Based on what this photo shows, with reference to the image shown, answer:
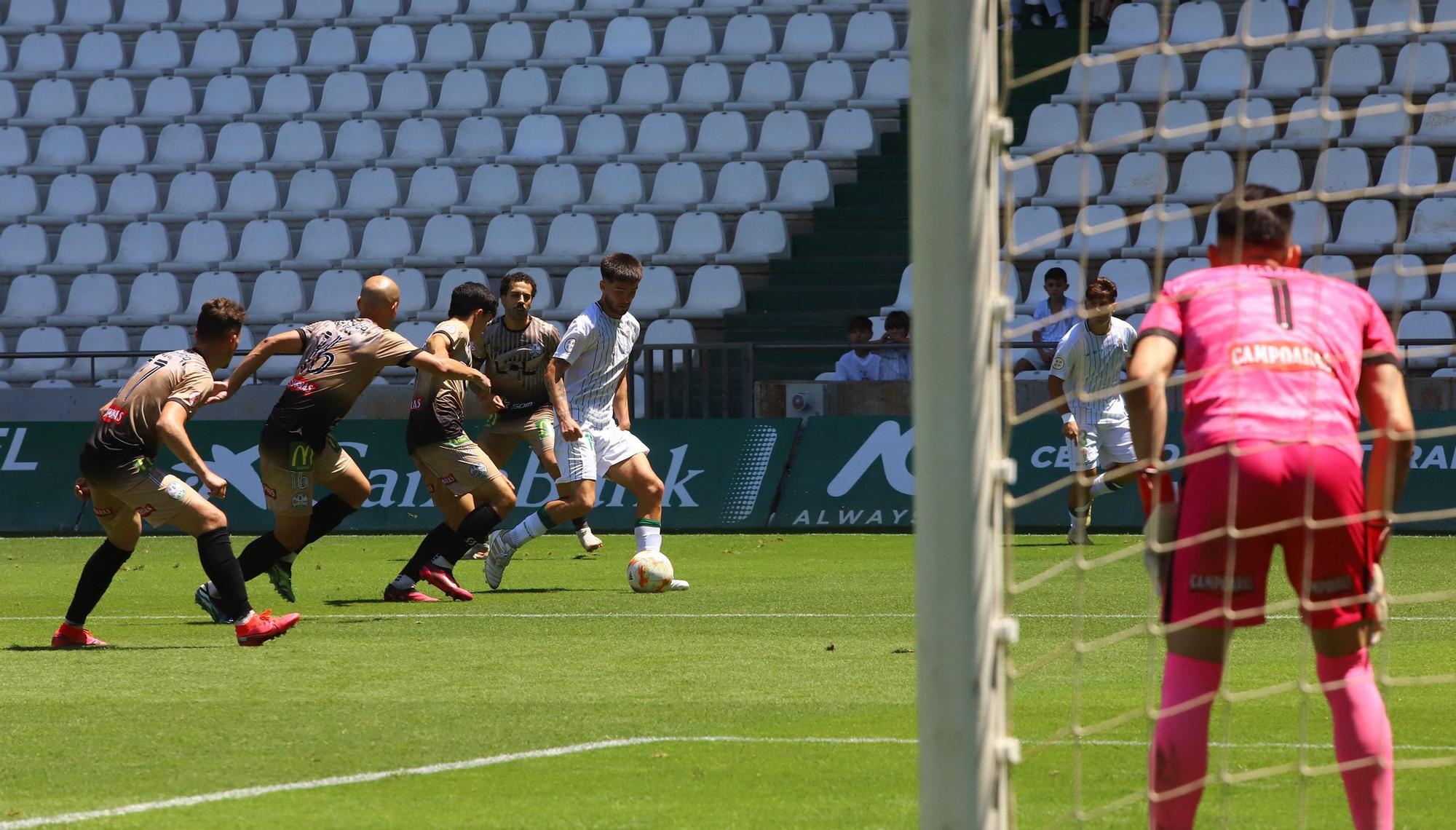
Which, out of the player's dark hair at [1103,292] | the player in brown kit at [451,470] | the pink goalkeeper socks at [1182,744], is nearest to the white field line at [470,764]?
the pink goalkeeper socks at [1182,744]

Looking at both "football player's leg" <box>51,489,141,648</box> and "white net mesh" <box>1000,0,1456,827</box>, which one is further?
"football player's leg" <box>51,489,141,648</box>

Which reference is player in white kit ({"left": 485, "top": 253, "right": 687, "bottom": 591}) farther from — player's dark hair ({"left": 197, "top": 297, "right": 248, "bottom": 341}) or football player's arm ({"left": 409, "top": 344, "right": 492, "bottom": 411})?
player's dark hair ({"left": 197, "top": 297, "right": 248, "bottom": 341})

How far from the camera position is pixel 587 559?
1494 centimetres

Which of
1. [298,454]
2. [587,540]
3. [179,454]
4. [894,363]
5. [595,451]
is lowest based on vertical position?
[587,540]

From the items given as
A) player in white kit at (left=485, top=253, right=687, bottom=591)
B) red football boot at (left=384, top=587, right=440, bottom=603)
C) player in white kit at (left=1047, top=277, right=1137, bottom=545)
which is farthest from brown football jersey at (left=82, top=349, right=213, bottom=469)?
player in white kit at (left=1047, top=277, right=1137, bottom=545)

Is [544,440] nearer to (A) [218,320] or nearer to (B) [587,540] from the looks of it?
(B) [587,540]

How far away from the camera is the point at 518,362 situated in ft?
45.8

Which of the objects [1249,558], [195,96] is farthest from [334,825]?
[195,96]

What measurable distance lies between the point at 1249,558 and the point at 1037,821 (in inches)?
39.2

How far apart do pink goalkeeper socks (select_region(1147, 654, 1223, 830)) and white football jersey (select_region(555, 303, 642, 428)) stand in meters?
7.95

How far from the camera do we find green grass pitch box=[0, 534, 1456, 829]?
5461 millimetres

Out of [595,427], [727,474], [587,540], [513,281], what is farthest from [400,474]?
[595,427]

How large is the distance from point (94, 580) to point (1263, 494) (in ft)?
21.8

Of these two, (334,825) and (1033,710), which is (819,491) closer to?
(1033,710)
